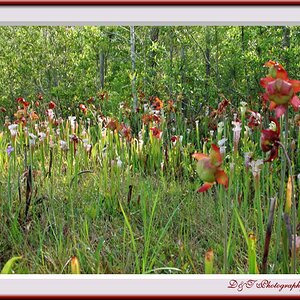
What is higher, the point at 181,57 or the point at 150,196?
the point at 181,57

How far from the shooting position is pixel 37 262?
172cm

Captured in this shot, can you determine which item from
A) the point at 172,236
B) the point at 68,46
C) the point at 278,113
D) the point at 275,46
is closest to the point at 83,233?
the point at 172,236

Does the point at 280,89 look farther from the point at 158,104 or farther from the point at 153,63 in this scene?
the point at 153,63

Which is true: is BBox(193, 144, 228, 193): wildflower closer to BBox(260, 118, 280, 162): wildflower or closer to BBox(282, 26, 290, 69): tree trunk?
BBox(260, 118, 280, 162): wildflower

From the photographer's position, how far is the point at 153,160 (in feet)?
7.77

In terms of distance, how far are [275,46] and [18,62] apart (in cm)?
189

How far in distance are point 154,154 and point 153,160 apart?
4 cm

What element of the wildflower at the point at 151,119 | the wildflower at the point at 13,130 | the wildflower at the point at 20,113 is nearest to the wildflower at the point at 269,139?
the wildflower at the point at 13,130

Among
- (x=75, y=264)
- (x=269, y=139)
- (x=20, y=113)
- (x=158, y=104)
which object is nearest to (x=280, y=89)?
(x=269, y=139)

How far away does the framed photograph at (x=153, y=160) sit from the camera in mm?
1409

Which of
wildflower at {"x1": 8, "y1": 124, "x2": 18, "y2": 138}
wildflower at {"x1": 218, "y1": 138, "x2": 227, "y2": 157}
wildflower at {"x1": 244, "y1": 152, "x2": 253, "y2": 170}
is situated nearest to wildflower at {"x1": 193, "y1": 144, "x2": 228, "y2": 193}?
wildflower at {"x1": 218, "y1": 138, "x2": 227, "y2": 157}

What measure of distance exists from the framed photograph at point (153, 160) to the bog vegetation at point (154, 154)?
10 millimetres

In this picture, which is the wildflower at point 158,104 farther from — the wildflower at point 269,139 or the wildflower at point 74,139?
the wildflower at point 269,139

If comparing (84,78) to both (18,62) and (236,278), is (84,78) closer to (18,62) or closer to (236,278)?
(18,62)
